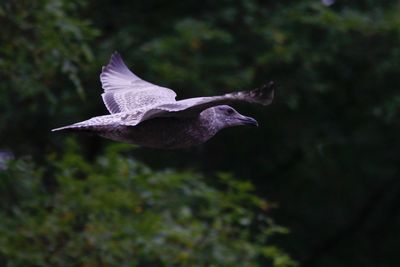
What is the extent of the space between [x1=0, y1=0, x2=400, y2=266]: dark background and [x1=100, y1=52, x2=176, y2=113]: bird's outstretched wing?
1529 millimetres

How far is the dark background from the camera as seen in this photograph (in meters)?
9.30

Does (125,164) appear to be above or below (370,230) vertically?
above

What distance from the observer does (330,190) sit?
1148 centimetres

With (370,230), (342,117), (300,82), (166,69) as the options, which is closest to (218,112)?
(166,69)

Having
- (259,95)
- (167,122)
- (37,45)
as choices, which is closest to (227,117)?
(167,122)

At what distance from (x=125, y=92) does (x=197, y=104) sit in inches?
56.3

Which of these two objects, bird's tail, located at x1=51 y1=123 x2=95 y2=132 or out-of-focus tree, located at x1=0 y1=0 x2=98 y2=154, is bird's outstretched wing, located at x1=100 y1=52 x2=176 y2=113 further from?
out-of-focus tree, located at x1=0 y1=0 x2=98 y2=154

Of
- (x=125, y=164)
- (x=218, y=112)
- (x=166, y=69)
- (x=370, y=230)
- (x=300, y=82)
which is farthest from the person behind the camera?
(x=370, y=230)

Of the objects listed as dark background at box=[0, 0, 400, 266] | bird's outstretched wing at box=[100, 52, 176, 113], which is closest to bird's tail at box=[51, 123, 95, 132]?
bird's outstretched wing at box=[100, 52, 176, 113]

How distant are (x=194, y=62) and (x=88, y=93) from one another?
929mm

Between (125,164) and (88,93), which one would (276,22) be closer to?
(88,93)

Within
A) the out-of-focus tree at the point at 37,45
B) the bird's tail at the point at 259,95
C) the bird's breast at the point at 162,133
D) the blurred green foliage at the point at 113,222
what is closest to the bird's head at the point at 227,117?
the bird's breast at the point at 162,133

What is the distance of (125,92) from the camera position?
6250 mm

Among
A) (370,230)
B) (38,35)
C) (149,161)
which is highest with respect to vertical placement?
(38,35)
